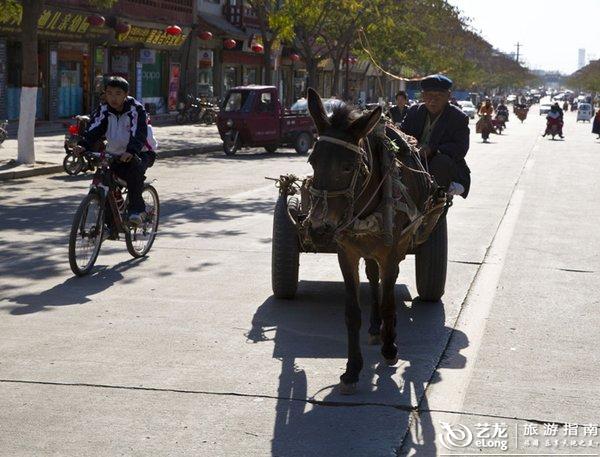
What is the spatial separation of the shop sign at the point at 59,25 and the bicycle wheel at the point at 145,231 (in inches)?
891

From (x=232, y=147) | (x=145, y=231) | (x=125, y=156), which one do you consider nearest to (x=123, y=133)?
(x=125, y=156)

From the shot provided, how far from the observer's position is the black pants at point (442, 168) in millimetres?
8281

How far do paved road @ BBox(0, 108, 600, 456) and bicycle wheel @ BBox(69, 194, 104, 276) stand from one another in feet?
0.67

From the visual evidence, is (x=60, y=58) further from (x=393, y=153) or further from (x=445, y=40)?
(x=445, y=40)

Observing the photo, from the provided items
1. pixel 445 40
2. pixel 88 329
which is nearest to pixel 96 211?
pixel 88 329

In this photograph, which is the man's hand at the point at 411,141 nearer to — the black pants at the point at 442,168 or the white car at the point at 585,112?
the black pants at the point at 442,168

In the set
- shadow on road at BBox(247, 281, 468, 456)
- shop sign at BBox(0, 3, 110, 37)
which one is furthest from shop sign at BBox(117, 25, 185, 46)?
shadow on road at BBox(247, 281, 468, 456)

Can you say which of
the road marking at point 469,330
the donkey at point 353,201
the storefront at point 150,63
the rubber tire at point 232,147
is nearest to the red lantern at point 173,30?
the storefront at point 150,63

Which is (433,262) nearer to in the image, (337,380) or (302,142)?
(337,380)

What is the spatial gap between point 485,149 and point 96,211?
27.5 meters

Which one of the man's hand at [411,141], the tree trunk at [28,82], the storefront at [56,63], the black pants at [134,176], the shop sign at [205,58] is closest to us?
the man's hand at [411,141]

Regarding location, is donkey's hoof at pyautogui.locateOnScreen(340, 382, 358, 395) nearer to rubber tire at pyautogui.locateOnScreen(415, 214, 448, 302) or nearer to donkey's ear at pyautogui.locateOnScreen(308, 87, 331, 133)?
donkey's ear at pyautogui.locateOnScreen(308, 87, 331, 133)

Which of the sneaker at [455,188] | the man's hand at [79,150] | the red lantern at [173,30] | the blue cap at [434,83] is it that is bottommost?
the sneaker at [455,188]

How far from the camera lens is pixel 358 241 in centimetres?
638
